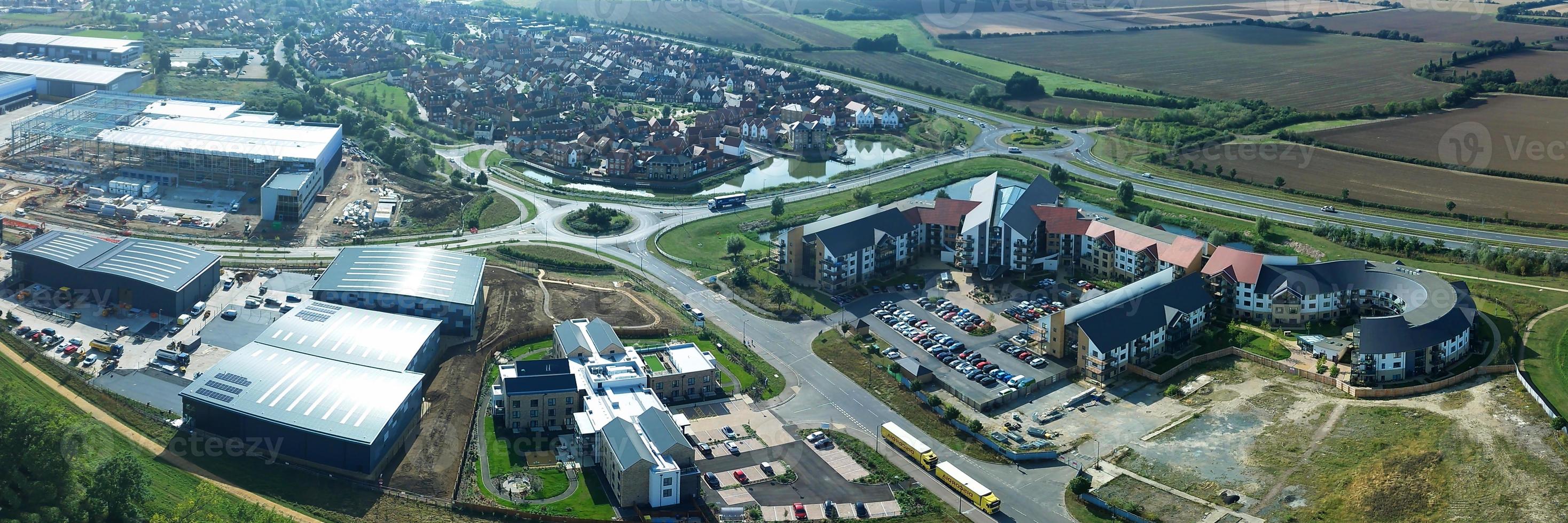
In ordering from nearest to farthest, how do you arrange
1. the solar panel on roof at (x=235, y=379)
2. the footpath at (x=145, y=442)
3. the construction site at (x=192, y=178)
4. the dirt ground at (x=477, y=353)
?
the footpath at (x=145, y=442) → the dirt ground at (x=477, y=353) → the solar panel on roof at (x=235, y=379) → the construction site at (x=192, y=178)

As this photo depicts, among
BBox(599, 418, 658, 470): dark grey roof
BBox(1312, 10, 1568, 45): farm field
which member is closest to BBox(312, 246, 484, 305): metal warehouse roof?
BBox(599, 418, 658, 470): dark grey roof

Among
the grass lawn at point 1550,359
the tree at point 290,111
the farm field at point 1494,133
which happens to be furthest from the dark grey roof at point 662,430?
the tree at point 290,111

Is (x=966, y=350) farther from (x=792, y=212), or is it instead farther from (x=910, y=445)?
(x=792, y=212)

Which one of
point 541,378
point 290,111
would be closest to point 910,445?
point 541,378

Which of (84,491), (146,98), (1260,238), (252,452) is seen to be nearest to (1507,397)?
(1260,238)

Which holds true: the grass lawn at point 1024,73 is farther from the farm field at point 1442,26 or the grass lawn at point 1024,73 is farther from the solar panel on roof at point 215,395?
the solar panel on roof at point 215,395

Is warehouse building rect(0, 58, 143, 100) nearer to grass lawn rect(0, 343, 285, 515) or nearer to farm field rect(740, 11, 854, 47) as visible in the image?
grass lawn rect(0, 343, 285, 515)
